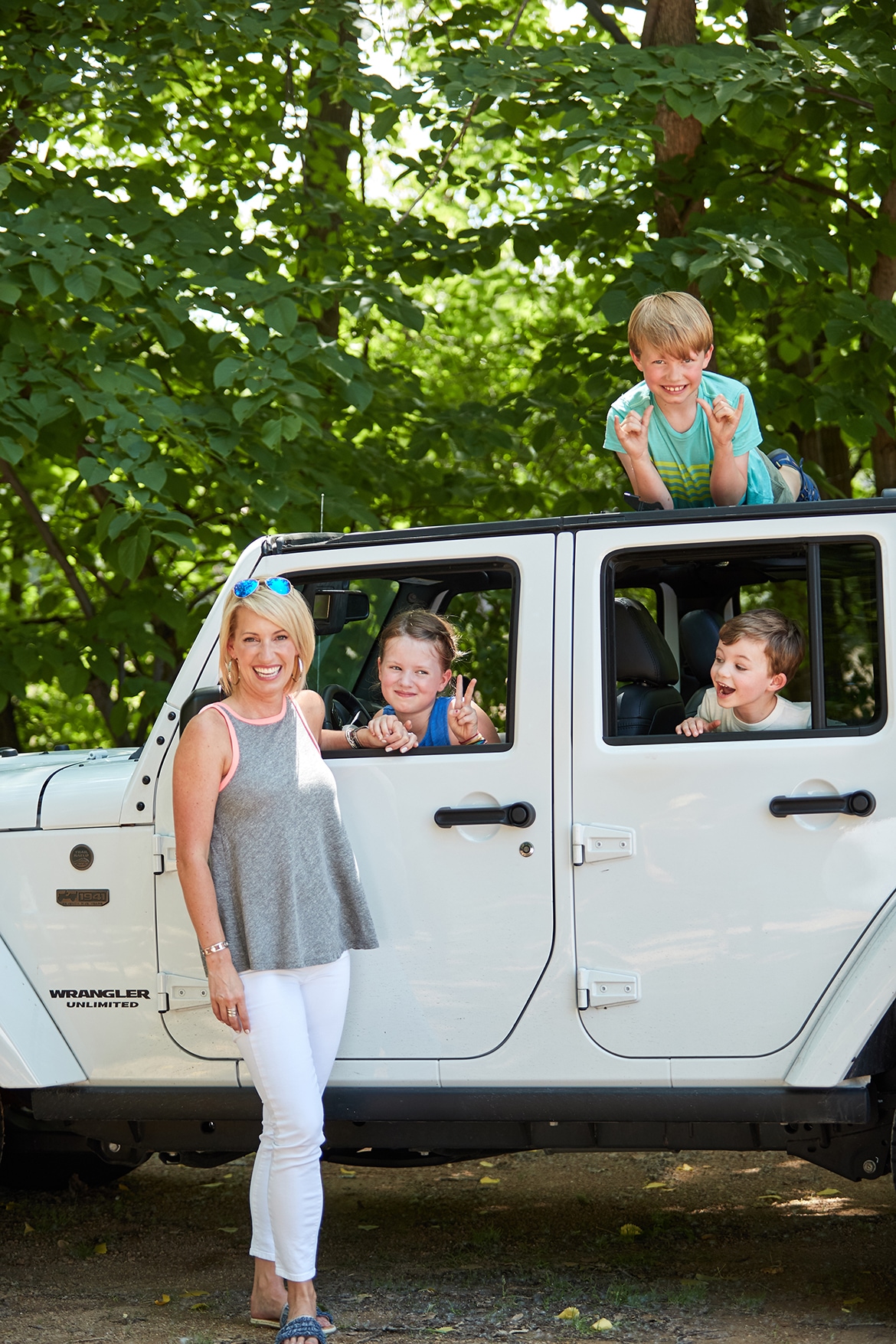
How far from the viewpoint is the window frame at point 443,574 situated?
3311 millimetres

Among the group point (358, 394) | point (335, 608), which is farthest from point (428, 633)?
point (358, 394)

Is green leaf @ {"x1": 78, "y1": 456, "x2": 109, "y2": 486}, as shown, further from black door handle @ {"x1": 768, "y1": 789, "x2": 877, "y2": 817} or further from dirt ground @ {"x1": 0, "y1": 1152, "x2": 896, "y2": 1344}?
black door handle @ {"x1": 768, "y1": 789, "x2": 877, "y2": 817}

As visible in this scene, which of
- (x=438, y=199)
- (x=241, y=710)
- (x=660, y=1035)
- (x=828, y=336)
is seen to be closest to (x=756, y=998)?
(x=660, y=1035)

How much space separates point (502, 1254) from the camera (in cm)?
407

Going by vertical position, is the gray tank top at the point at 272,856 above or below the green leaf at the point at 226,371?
below

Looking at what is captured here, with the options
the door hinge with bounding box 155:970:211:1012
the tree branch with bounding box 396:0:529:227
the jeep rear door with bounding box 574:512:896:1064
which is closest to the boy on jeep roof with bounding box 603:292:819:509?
the jeep rear door with bounding box 574:512:896:1064

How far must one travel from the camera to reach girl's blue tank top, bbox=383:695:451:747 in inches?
137

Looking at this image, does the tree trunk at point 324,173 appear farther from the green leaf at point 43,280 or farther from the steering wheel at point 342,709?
the steering wheel at point 342,709

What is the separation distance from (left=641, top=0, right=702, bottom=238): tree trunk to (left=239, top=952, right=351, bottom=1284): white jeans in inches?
180

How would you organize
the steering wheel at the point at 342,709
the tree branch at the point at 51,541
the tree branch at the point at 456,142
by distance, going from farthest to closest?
the tree branch at the point at 51,541 < the tree branch at the point at 456,142 < the steering wheel at the point at 342,709

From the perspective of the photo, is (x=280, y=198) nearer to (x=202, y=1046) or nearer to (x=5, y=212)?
(x=5, y=212)

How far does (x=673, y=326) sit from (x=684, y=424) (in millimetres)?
264

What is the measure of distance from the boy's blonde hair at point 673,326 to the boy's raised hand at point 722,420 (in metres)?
0.16

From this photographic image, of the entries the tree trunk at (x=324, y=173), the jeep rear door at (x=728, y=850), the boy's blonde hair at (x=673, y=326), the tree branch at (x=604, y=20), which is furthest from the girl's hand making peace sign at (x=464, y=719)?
the tree branch at (x=604, y=20)
